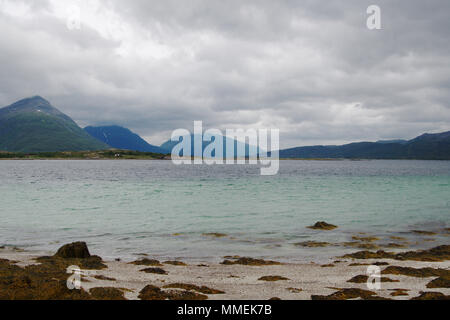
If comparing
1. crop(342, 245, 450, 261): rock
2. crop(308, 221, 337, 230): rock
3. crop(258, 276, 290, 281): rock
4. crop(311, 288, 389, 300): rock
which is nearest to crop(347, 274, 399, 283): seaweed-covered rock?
crop(311, 288, 389, 300): rock

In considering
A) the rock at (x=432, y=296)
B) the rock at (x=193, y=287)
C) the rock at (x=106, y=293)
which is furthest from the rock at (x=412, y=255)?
the rock at (x=106, y=293)

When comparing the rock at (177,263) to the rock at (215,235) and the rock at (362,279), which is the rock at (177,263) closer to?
the rock at (362,279)

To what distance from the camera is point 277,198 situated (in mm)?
55562

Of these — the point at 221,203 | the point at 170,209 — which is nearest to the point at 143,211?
the point at 170,209

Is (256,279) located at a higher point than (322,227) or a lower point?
higher

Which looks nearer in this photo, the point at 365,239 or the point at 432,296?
the point at 432,296

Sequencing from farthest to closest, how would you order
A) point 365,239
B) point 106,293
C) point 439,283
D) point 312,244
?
point 365,239 → point 312,244 → point 439,283 → point 106,293

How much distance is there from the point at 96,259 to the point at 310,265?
1180 cm

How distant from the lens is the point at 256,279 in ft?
50.2

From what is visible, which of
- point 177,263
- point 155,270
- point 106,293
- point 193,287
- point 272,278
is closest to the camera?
point 106,293

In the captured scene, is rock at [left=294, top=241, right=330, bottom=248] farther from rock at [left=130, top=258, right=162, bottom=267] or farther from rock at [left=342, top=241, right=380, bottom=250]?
rock at [left=130, top=258, right=162, bottom=267]

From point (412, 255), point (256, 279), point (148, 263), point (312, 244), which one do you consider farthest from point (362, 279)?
A: point (148, 263)

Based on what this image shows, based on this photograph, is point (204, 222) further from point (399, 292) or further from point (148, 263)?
point (399, 292)

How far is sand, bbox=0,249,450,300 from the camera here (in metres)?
12.9
